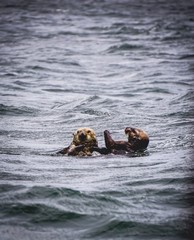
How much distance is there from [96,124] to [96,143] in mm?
4027

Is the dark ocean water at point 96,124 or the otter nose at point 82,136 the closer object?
the dark ocean water at point 96,124

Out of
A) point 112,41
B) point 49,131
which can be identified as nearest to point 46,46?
point 112,41

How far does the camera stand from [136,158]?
9742mm

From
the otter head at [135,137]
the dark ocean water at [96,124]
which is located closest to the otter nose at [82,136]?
the dark ocean water at [96,124]

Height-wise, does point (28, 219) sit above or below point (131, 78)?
above

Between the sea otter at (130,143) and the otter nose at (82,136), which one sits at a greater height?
the otter nose at (82,136)

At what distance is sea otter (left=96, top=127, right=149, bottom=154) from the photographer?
9797 mm

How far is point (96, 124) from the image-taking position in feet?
45.5

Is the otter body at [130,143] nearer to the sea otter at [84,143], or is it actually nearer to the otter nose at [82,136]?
the sea otter at [84,143]

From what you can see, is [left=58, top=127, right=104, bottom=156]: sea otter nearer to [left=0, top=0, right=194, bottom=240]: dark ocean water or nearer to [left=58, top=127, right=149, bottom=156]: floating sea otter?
[left=58, top=127, right=149, bottom=156]: floating sea otter

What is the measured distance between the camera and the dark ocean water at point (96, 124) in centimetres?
676

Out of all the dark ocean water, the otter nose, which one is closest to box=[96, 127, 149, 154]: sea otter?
the dark ocean water

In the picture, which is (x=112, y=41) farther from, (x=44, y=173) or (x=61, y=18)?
(x=44, y=173)

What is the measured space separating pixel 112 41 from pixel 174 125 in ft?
62.1
